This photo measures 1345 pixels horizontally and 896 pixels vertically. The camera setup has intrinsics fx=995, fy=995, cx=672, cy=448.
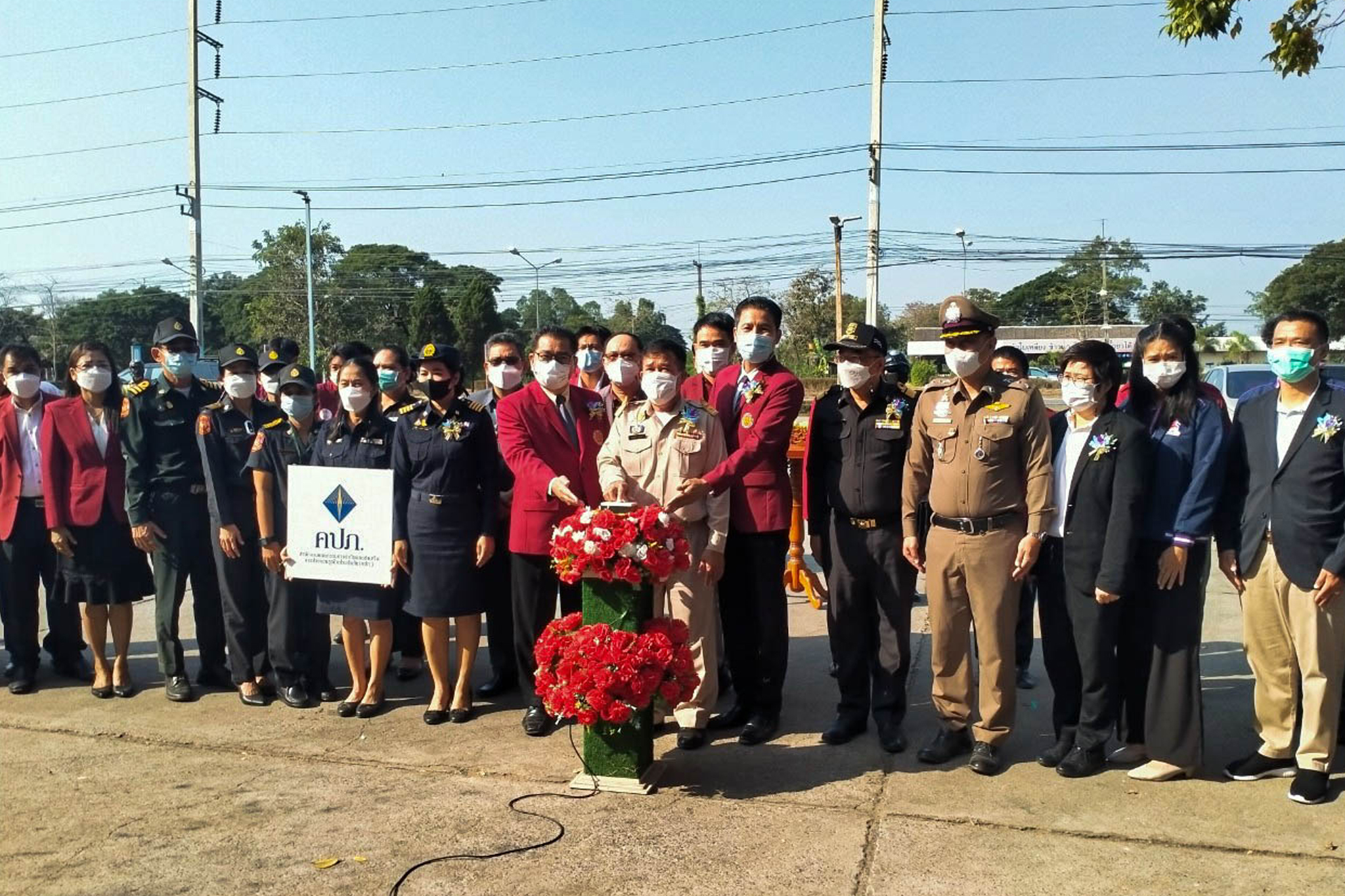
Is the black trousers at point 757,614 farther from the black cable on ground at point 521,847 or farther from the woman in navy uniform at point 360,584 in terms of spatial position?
the woman in navy uniform at point 360,584

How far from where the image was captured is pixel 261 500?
552 centimetres

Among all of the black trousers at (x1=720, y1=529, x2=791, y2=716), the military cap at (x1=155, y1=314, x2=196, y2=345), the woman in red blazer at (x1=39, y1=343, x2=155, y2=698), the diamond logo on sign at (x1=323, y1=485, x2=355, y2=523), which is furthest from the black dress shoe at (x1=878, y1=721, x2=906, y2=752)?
the military cap at (x1=155, y1=314, x2=196, y2=345)

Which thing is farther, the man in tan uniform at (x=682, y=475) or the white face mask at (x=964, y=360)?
the man in tan uniform at (x=682, y=475)

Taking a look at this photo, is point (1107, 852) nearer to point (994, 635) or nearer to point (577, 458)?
point (994, 635)

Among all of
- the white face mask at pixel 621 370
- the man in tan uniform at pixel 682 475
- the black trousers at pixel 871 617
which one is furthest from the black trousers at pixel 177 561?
the black trousers at pixel 871 617

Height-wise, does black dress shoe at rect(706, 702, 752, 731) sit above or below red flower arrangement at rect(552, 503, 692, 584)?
below

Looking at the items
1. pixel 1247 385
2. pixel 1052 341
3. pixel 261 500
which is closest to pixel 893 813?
pixel 261 500

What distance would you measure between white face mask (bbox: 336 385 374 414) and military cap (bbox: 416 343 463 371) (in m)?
0.34

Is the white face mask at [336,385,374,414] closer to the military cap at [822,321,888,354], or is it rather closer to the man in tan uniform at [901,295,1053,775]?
the military cap at [822,321,888,354]

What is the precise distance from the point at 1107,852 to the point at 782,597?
186 cm

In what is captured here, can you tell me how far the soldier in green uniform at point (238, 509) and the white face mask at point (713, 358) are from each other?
2.46 metres

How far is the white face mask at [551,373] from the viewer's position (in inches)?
206

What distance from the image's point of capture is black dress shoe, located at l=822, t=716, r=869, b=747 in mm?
4859

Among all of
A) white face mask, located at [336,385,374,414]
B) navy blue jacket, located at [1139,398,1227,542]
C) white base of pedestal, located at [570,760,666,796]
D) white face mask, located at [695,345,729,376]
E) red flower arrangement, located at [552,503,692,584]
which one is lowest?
white base of pedestal, located at [570,760,666,796]
